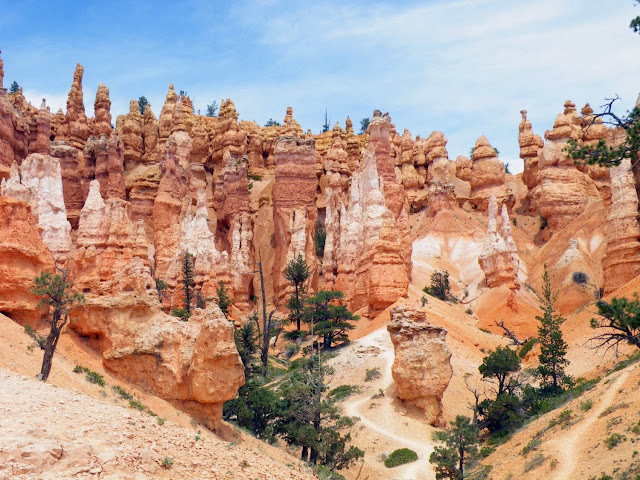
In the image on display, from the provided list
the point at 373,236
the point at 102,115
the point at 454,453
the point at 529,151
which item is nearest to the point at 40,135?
the point at 102,115

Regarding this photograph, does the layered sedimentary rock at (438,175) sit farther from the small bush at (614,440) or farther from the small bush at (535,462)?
the small bush at (614,440)

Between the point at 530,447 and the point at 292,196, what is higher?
the point at 292,196

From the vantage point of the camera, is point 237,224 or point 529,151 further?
point 529,151

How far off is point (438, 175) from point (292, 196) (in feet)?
71.4

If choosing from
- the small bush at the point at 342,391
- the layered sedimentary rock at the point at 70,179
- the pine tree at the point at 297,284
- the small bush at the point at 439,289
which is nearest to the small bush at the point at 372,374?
the small bush at the point at 342,391

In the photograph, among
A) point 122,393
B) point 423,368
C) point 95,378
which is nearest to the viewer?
point 122,393

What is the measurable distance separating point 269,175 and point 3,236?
51.8 metres

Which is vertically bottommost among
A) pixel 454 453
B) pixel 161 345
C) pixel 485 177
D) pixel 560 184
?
pixel 454 453

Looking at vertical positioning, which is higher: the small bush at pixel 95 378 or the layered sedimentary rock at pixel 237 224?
the layered sedimentary rock at pixel 237 224

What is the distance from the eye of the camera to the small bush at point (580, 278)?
53281mm

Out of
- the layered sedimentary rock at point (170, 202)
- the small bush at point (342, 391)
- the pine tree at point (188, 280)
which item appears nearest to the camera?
the small bush at point (342, 391)

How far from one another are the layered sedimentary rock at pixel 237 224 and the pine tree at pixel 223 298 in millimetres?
5320

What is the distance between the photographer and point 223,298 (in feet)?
152

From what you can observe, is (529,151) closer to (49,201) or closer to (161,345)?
(49,201)
